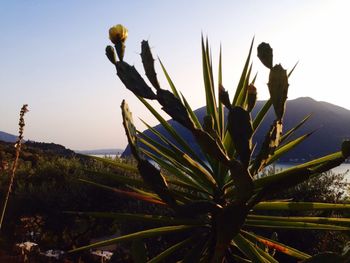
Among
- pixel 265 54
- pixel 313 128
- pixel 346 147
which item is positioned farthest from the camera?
pixel 313 128

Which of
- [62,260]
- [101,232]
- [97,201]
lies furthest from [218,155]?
[101,232]

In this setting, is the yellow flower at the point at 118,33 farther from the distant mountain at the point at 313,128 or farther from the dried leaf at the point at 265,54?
the distant mountain at the point at 313,128

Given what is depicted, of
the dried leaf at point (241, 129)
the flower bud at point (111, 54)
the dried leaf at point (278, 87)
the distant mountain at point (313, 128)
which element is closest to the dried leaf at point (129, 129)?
the flower bud at point (111, 54)

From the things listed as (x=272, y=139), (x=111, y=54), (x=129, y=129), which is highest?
(x=111, y=54)

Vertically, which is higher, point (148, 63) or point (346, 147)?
point (148, 63)

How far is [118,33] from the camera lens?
96.4 inches

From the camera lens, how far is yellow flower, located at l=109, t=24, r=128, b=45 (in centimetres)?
244

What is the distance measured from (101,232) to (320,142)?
149 metres

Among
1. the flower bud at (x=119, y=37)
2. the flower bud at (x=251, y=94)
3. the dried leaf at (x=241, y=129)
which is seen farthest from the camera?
the flower bud at (x=119, y=37)

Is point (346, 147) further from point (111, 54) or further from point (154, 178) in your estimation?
point (111, 54)

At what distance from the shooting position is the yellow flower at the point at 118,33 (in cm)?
244

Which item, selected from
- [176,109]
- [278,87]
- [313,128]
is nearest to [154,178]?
[176,109]

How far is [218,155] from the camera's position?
6.29 feet

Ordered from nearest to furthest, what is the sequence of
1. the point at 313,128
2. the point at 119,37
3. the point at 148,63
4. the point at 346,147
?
1. the point at 346,147
2. the point at 148,63
3. the point at 119,37
4. the point at 313,128
